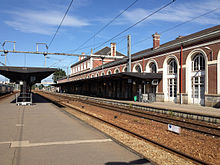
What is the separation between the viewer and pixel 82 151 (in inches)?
243

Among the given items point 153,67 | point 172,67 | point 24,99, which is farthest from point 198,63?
point 24,99

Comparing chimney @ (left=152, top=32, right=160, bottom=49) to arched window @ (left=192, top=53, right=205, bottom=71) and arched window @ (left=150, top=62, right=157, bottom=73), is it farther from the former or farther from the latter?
arched window @ (left=192, top=53, right=205, bottom=71)

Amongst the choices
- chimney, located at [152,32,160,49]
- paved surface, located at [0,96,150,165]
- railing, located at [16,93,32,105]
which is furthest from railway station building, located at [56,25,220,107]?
paved surface, located at [0,96,150,165]

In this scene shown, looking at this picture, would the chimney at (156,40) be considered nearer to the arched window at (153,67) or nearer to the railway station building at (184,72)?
the railway station building at (184,72)

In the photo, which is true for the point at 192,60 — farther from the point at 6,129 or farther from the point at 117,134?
the point at 6,129

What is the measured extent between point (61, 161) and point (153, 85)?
24191 millimetres

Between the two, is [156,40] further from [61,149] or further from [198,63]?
[61,149]

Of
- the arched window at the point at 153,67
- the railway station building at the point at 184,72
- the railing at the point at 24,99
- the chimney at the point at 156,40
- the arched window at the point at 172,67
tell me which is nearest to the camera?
the railway station building at the point at 184,72

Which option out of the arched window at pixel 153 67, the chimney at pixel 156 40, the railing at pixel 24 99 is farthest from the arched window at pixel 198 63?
the railing at pixel 24 99

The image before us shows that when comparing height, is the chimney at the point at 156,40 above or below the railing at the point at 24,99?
above

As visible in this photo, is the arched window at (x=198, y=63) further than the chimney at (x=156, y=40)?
No

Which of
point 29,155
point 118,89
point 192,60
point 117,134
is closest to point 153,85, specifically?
point 192,60

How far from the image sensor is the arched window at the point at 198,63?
21.7 m

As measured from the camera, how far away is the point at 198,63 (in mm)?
22141
